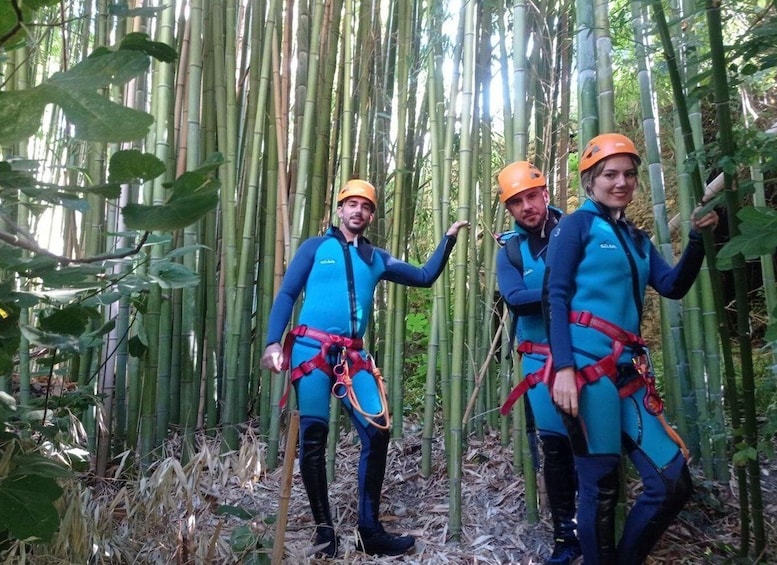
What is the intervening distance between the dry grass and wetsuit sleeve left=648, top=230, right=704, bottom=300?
90 centimetres

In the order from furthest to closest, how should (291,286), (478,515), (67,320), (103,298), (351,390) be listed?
(478,515), (291,286), (351,390), (103,298), (67,320)

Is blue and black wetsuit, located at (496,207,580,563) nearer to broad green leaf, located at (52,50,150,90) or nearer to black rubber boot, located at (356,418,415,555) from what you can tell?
black rubber boot, located at (356,418,415,555)

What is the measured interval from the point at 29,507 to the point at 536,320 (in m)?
1.60

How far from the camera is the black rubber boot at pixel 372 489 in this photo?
2.29 metres

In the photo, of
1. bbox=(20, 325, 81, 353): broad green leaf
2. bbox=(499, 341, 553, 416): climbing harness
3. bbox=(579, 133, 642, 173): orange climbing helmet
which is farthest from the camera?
bbox=(499, 341, 553, 416): climbing harness

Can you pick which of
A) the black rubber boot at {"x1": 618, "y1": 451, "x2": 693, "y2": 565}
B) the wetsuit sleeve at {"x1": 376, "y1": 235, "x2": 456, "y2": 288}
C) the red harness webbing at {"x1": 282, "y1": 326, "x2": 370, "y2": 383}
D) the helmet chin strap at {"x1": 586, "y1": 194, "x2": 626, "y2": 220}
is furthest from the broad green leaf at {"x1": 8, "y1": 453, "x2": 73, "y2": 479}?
the wetsuit sleeve at {"x1": 376, "y1": 235, "x2": 456, "y2": 288}

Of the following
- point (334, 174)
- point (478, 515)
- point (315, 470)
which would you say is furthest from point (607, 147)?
point (334, 174)

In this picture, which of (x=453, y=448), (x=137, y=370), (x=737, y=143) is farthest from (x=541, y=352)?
(x=137, y=370)

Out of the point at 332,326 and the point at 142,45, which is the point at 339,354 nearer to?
the point at 332,326

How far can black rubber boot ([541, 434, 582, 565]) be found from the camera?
2096mm

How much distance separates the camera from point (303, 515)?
2.60 m

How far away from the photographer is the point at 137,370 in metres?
2.77

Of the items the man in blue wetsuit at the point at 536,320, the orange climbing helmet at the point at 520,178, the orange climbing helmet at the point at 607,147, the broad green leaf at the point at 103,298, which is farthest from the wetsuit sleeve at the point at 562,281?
the broad green leaf at the point at 103,298

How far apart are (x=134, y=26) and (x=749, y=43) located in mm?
2388
